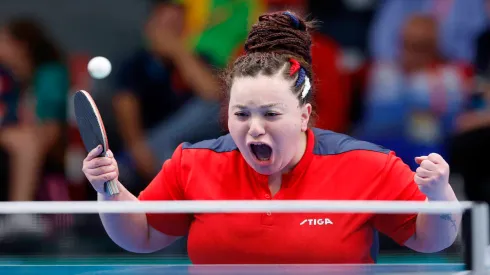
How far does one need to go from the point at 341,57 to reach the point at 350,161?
3260 millimetres

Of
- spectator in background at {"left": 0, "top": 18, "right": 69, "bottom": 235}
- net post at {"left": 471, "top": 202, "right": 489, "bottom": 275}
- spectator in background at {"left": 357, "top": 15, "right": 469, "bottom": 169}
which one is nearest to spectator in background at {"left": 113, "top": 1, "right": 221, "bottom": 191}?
spectator in background at {"left": 0, "top": 18, "right": 69, "bottom": 235}

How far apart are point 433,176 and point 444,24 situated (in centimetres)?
373

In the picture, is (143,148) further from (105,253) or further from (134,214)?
(134,214)

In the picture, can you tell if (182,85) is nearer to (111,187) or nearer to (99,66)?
(99,66)

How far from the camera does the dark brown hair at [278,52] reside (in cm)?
337

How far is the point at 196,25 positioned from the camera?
6793 millimetres

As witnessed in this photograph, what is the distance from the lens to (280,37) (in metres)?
3.50

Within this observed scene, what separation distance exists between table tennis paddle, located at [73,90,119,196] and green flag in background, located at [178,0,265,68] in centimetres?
324

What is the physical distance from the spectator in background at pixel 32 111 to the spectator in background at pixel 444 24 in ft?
7.75

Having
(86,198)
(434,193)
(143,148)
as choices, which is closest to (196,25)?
(143,148)

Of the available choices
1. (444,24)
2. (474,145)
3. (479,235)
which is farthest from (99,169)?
(444,24)

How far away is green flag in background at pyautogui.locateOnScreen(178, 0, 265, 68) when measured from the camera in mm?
6637

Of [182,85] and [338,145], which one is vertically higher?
[182,85]

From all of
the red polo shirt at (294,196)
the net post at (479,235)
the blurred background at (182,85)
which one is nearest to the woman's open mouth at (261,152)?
the red polo shirt at (294,196)
